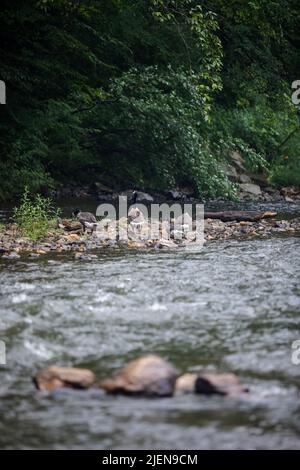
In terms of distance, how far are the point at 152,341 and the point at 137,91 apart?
1260 cm

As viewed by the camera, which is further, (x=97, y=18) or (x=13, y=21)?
(x=97, y=18)

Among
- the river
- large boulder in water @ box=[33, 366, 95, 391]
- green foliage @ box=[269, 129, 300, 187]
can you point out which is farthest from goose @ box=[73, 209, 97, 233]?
green foliage @ box=[269, 129, 300, 187]

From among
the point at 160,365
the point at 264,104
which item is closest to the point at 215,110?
the point at 264,104

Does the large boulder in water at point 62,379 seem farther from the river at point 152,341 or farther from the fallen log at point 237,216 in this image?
the fallen log at point 237,216

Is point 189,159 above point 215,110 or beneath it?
beneath

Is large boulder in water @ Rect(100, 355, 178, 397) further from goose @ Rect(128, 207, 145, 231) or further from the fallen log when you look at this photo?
the fallen log

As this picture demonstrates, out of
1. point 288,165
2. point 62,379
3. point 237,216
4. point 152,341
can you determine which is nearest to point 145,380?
point 62,379

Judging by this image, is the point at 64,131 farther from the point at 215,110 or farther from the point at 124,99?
the point at 215,110

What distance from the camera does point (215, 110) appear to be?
18.8m

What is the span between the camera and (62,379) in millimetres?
4250

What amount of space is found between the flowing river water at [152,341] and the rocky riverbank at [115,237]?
2.92ft

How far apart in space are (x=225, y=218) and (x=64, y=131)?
6007 millimetres

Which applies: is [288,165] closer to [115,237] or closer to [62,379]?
[115,237]

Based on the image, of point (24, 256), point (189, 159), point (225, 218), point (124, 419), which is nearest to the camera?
point (124, 419)
